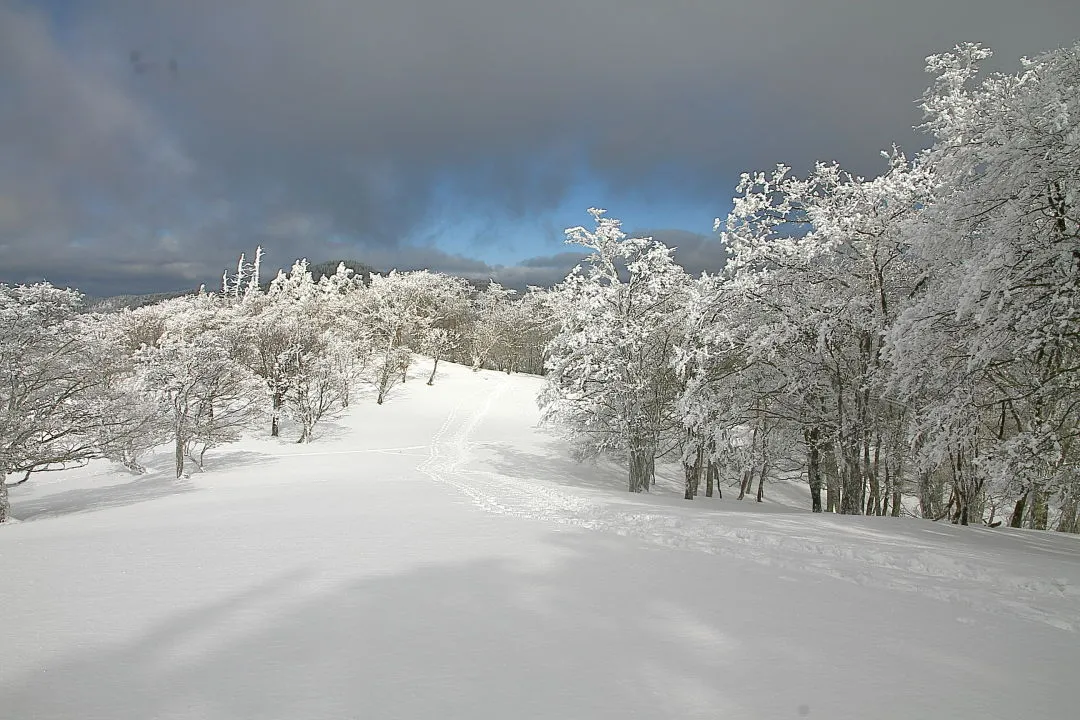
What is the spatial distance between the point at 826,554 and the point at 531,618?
481 cm

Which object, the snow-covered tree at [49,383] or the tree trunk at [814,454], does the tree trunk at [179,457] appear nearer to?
the snow-covered tree at [49,383]

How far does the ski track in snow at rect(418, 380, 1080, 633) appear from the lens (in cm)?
584

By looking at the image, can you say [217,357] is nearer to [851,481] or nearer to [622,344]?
[622,344]

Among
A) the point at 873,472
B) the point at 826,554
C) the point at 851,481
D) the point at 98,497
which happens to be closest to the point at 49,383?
the point at 98,497

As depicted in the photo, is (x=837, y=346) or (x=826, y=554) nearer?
(x=826, y=554)

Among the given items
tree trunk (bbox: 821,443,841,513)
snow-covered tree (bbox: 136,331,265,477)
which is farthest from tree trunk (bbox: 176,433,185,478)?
tree trunk (bbox: 821,443,841,513)

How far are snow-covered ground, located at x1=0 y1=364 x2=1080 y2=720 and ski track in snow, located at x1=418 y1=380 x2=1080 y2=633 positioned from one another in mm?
47

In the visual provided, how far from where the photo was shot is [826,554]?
25.6ft

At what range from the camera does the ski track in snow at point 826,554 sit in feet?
19.2

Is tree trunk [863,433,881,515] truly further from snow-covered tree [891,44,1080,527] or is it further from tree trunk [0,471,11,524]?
tree trunk [0,471,11,524]

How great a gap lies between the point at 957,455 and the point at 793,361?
4246 mm

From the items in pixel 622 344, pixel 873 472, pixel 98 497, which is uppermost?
pixel 622 344

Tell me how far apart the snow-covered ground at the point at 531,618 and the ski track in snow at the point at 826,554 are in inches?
1.8

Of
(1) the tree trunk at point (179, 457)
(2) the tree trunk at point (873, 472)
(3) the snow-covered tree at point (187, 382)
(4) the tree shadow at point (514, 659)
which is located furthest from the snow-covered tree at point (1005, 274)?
(1) the tree trunk at point (179, 457)
